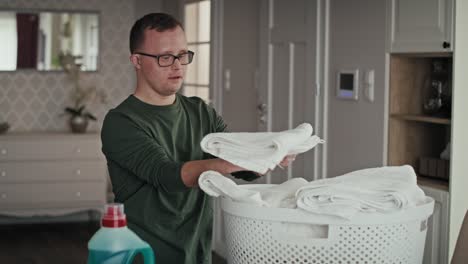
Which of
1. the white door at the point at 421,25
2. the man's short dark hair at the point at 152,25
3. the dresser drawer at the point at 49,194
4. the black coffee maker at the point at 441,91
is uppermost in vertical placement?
the white door at the point at 421,25

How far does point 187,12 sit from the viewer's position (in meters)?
6.68

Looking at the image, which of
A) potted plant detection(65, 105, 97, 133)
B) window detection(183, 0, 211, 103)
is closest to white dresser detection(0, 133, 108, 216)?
potted plant detection(65, 105, 97, 133)

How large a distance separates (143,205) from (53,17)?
528 cm

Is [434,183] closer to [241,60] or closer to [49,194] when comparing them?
[241,60]

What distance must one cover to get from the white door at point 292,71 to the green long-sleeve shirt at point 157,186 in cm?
229

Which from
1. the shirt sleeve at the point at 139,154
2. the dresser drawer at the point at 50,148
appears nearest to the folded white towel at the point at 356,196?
the shirt sleeve at the point at 139,154

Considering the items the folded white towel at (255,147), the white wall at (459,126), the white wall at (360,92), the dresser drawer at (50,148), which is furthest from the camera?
the dresser drawer at (50,148)

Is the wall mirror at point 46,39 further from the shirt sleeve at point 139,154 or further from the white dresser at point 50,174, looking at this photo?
the shirt sleeve at point 139,154

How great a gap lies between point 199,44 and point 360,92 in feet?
8.36

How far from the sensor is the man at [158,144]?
1.97m

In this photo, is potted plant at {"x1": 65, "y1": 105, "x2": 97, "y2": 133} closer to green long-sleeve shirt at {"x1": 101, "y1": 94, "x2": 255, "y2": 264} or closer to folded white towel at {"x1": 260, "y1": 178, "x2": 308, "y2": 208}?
green long-sleeve shirt at {"x1": 101, "y1": 94, "x2": 255, "y2": 264}

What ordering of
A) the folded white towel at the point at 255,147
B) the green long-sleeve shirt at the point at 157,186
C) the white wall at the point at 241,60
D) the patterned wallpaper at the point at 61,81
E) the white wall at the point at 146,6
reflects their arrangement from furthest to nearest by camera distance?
the white wall at the point at 146,6
the patterned wallpaper at the point at 61,81
the white wall at the point at 241,60
the green long-sleeve shirt at the point at 157,186
the folded white towel at the point at 255,147

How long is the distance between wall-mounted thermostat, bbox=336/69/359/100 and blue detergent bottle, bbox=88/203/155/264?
104 inches

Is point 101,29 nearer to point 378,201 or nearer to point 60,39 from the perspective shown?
point 60,39
